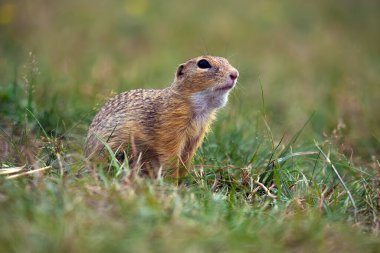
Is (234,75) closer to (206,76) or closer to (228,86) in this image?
(228,86)

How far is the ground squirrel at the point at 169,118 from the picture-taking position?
505cm

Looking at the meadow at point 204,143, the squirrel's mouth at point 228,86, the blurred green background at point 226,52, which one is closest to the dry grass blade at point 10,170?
the meadow at point 204,143

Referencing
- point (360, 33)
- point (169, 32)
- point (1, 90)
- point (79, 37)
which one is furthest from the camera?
point (360, 33)

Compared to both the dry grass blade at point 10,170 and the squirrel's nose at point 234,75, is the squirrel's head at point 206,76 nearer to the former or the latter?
the squirrel's nose at point 234,75

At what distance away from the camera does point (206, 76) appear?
207 inches

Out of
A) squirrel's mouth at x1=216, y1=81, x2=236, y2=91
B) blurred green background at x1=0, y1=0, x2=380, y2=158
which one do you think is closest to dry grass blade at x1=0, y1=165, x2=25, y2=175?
blurred green background at x1=0, y1=0, x2=380, y2=158

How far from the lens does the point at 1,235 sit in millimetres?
3049

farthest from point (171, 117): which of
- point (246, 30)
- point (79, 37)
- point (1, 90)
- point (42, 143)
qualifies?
point (246, 30)

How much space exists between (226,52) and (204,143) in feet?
13.5

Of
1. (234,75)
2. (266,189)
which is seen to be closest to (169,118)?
(234,75)

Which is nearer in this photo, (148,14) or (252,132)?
(252,132)

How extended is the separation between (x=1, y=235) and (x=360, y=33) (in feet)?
39.4

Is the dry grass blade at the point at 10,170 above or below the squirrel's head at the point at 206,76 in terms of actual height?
below

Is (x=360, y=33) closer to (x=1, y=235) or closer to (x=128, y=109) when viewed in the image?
(x=128, y=109)
